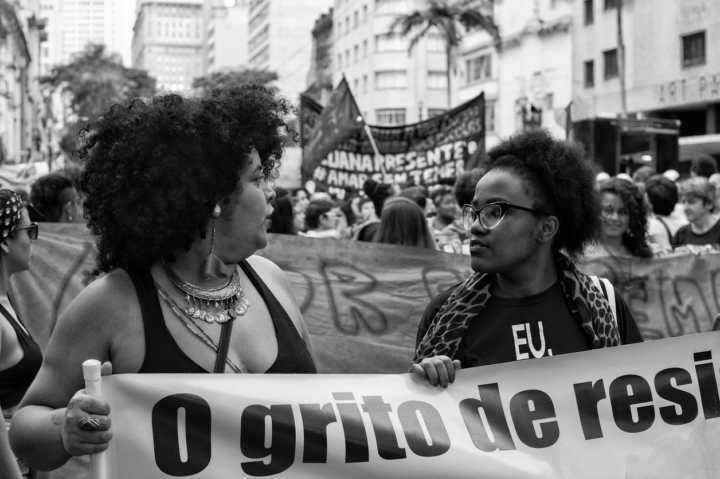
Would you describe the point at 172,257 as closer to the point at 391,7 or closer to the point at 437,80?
the point at 437,80

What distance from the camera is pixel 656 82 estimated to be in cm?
4053

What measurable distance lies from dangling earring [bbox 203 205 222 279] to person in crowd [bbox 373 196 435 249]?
3.91m

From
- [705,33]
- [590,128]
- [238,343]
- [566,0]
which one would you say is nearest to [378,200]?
[238,343]

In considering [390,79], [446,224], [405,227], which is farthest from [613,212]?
Answer: [390,79]

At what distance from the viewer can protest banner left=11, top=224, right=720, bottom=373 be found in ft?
19.3

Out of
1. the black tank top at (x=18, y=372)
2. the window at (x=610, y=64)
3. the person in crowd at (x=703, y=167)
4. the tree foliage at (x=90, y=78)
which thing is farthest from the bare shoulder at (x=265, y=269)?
the tree foliage at (x=90, y=78)

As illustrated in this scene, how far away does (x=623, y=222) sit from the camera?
6.09 meters

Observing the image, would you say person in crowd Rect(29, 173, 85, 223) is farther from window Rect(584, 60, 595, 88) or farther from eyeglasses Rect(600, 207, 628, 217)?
window Rect(584, 60, 595, 88)

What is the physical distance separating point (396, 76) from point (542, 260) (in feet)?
244

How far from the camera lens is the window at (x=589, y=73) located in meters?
45.2

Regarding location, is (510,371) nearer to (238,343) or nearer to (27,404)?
(238,343)

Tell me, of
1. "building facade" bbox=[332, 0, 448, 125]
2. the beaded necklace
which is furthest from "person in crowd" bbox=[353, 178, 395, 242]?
"building facade" bbox=[332, 0, 448, 125]

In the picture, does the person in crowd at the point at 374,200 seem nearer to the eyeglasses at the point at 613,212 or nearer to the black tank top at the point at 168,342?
the eyeglasses at the point at 613,212

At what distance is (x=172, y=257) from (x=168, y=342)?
0.21m
